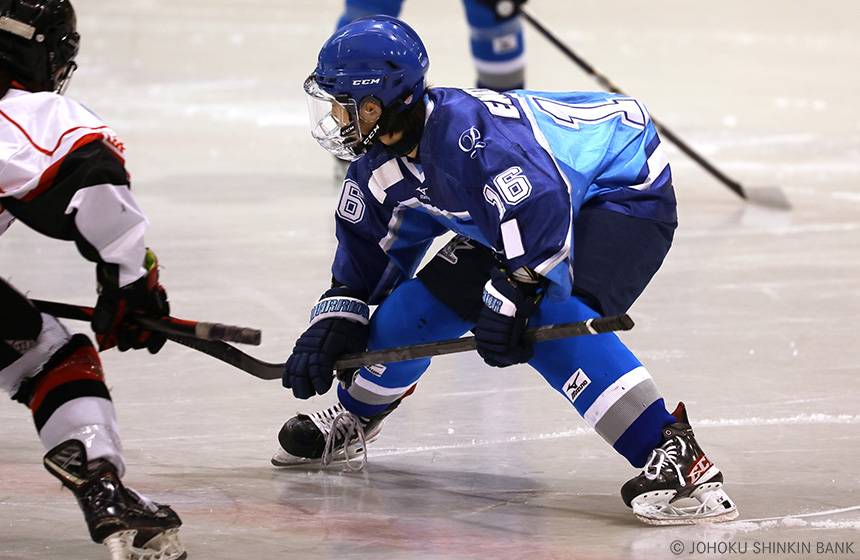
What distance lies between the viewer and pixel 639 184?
213cm

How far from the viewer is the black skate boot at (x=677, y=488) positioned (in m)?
1.92

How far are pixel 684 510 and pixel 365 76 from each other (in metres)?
0.87

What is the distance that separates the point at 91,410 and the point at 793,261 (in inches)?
106

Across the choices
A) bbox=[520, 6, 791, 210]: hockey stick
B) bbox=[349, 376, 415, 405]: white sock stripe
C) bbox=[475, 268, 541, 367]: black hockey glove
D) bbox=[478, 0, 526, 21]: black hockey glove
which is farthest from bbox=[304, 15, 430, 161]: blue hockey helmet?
bbox=[478, 0, 526, 21]: black hockey glove

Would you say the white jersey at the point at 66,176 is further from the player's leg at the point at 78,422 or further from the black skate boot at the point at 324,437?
the black skate boot at the point at 324,437

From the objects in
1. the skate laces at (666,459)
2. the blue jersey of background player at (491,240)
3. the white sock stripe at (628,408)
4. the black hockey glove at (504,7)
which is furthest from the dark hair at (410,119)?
the black hockey glove at (504,7)

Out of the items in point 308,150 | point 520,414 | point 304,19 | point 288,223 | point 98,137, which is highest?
point 98,137

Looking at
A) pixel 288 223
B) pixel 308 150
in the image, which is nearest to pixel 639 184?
pixel 288 223

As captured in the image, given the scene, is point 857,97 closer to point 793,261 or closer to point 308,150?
point 308,150

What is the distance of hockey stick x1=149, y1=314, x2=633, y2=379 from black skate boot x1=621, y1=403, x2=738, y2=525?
0.26 metres

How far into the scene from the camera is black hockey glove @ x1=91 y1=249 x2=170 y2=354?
177 cm

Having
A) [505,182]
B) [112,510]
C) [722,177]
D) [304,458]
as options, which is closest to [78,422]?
[112,510]

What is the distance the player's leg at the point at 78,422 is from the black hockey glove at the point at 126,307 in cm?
5

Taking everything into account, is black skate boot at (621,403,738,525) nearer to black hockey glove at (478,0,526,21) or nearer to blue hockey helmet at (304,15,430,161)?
blue hockey helmet at (304,15,430,161)
